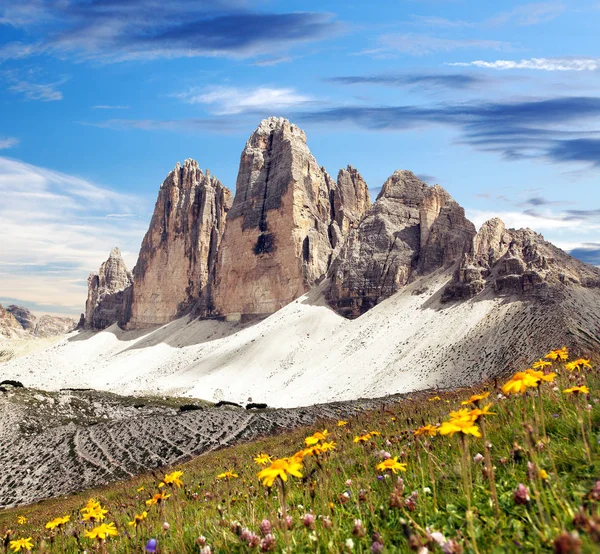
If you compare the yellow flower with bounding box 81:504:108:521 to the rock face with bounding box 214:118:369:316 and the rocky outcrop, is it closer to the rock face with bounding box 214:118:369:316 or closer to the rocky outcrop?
the rock face with bounding box 214:118:369:316

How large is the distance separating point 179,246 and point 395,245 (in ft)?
246

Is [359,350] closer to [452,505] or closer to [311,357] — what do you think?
[311,357]

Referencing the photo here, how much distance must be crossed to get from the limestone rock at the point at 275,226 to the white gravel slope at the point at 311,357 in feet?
27.0

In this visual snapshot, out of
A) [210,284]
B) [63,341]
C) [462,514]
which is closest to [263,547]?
[462,514]

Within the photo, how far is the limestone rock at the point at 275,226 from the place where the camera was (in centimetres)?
10506

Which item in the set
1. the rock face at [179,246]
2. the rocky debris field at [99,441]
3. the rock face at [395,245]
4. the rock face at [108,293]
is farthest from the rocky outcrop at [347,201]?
the rocky debris field at [99,441]

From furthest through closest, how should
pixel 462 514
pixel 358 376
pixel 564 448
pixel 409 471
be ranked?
1. pixel 358 376
2. pixel 409 471
3. pixel 564 448
4. pixel 462 514

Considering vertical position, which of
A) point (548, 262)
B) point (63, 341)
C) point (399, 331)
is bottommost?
point (63, 341)

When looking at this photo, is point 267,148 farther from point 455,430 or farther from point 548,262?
point 455,430

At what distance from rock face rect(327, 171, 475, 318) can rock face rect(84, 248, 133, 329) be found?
88.9 metres

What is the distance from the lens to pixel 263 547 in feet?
11.8

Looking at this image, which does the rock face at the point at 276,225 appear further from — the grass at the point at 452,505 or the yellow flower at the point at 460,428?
the yellow flower at the point at 460,428

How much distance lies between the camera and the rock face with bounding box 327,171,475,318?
80.7 meters

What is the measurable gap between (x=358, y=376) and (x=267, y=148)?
3053 inches
